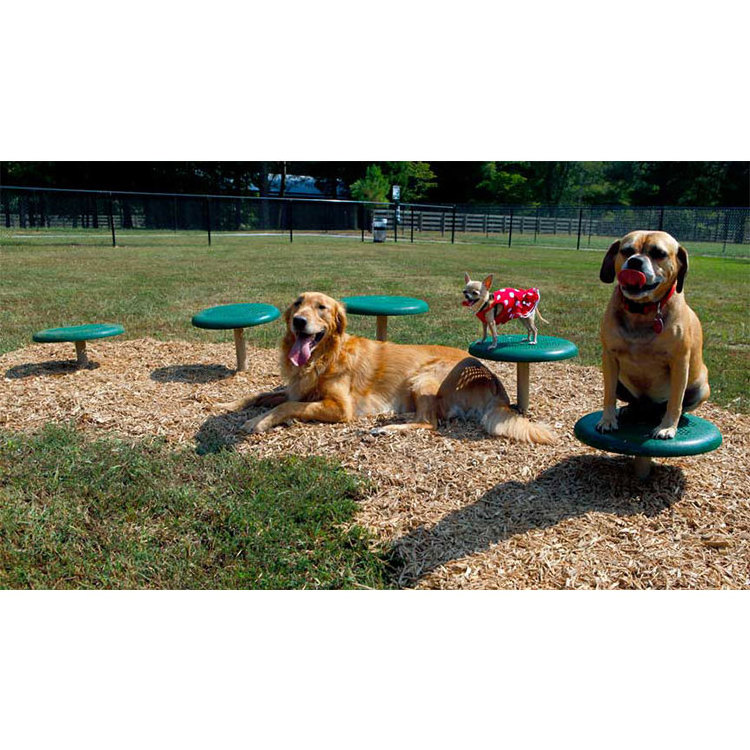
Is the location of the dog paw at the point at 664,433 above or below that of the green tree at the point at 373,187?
below

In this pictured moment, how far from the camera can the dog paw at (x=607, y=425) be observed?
13.0ft

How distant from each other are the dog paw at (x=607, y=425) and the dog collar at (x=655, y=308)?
0.65 m

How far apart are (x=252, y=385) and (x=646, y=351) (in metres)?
4.39

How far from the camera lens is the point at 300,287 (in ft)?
50.8

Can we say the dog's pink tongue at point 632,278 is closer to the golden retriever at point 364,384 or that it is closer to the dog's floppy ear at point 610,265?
the dog's floppy ear at point 610,265

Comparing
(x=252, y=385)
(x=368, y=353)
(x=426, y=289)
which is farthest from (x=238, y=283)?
(x=368, y=353)

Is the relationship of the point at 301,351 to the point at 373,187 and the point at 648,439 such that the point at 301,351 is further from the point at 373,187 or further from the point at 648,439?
the point at 373,187

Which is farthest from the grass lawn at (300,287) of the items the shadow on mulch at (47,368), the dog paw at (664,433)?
the dog paw at (664,433)

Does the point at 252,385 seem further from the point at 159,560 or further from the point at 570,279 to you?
the point at 570,279

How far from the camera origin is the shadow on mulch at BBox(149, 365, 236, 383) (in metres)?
7.02

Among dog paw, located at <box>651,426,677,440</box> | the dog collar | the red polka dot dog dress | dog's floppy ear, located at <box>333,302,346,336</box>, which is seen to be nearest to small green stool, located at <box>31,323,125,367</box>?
dog's floppy ear, located at <box>333,302,346,336</box>

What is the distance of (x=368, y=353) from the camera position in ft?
19.6

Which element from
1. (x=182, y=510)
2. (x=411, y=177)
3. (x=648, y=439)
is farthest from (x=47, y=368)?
(x=411, y=177)

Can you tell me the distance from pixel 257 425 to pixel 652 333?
10.8 feet
